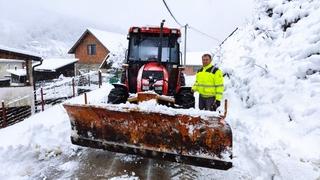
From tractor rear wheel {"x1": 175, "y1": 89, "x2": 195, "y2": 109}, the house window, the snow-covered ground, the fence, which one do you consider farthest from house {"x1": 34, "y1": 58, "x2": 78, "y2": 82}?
tractor rear wheel {"x1": 175, "y1": 89, "x2": 195, "y2": 109}

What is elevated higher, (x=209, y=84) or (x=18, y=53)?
(x=18, y=53)

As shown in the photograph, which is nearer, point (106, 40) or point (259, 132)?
point (259, 132)

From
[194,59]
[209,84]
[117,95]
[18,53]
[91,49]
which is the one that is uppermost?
[91,49]

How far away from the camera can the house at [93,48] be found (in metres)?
39.0

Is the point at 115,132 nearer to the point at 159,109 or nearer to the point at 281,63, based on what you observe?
the point at 159,109

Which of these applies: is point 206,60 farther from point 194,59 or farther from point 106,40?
point 194,59

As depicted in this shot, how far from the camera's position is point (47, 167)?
5844 millimetres

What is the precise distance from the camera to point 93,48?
39.7 metres

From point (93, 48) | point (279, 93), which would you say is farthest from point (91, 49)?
point (279, 93)

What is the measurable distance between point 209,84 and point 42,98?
7.65 meters

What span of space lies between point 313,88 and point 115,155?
4.20 m

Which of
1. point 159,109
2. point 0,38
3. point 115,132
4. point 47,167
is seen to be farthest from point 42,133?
point 0,38

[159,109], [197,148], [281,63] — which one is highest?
[281,63]

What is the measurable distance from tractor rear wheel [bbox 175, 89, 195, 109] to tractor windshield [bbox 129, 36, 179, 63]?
121cm
